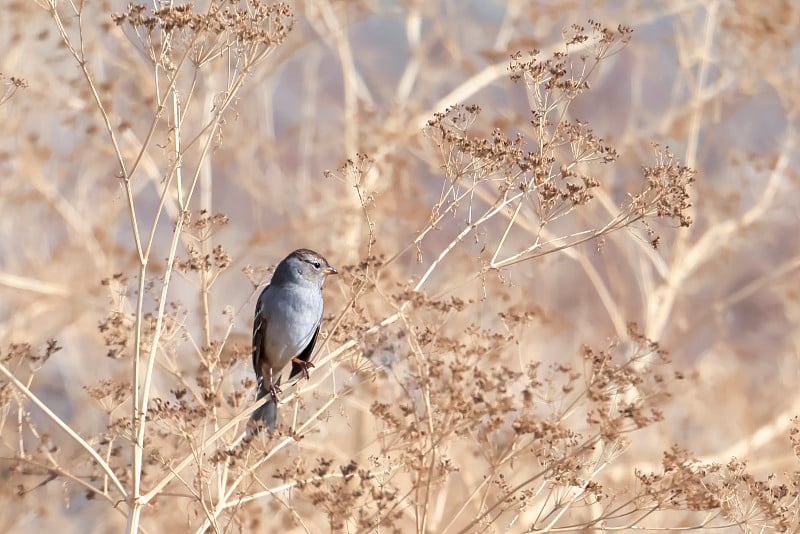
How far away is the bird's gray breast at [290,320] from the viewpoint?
20.9 ft

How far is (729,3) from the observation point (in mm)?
9906

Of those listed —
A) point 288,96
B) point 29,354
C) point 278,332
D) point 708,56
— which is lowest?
point 29,354

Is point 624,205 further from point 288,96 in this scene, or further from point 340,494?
point 288,96

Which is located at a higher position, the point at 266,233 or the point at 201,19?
the point at 266,233

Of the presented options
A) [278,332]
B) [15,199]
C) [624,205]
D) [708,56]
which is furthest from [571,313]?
[624,205]

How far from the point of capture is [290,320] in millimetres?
6379

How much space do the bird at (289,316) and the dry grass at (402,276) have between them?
199 millimetres

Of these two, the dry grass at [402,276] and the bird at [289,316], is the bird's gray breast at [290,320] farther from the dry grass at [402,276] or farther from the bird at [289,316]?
the dry grass at [402,276]

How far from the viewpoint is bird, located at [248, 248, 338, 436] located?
6.38 meters

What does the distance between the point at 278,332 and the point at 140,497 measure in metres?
2.09

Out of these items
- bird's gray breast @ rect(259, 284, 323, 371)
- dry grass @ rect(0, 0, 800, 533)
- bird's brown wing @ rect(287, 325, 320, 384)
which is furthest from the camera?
bird's brown wing @ rect(287, 325, 320, 384)

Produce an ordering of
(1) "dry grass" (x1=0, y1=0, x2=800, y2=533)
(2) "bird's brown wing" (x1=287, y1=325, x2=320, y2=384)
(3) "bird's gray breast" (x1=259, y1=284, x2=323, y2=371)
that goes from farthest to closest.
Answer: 1. (2) "bird's brown wing" (x1=287, y1=325, x2=320, y2=384)
2. (3) "bird's gray breast" (x1=259, y1=284, x2=323, y2=371)
3. (1) "dry grass" (x1=0, y1=0, x2=800, y2=533)

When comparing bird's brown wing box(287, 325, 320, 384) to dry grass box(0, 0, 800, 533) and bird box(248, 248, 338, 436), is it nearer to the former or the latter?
bird box(248, 248, 338, 436)

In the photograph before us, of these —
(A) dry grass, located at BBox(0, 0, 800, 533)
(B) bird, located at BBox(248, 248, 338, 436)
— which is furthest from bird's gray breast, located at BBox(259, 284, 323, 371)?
(A) dry grass, located at BBox(0, 0, 800, 533)
